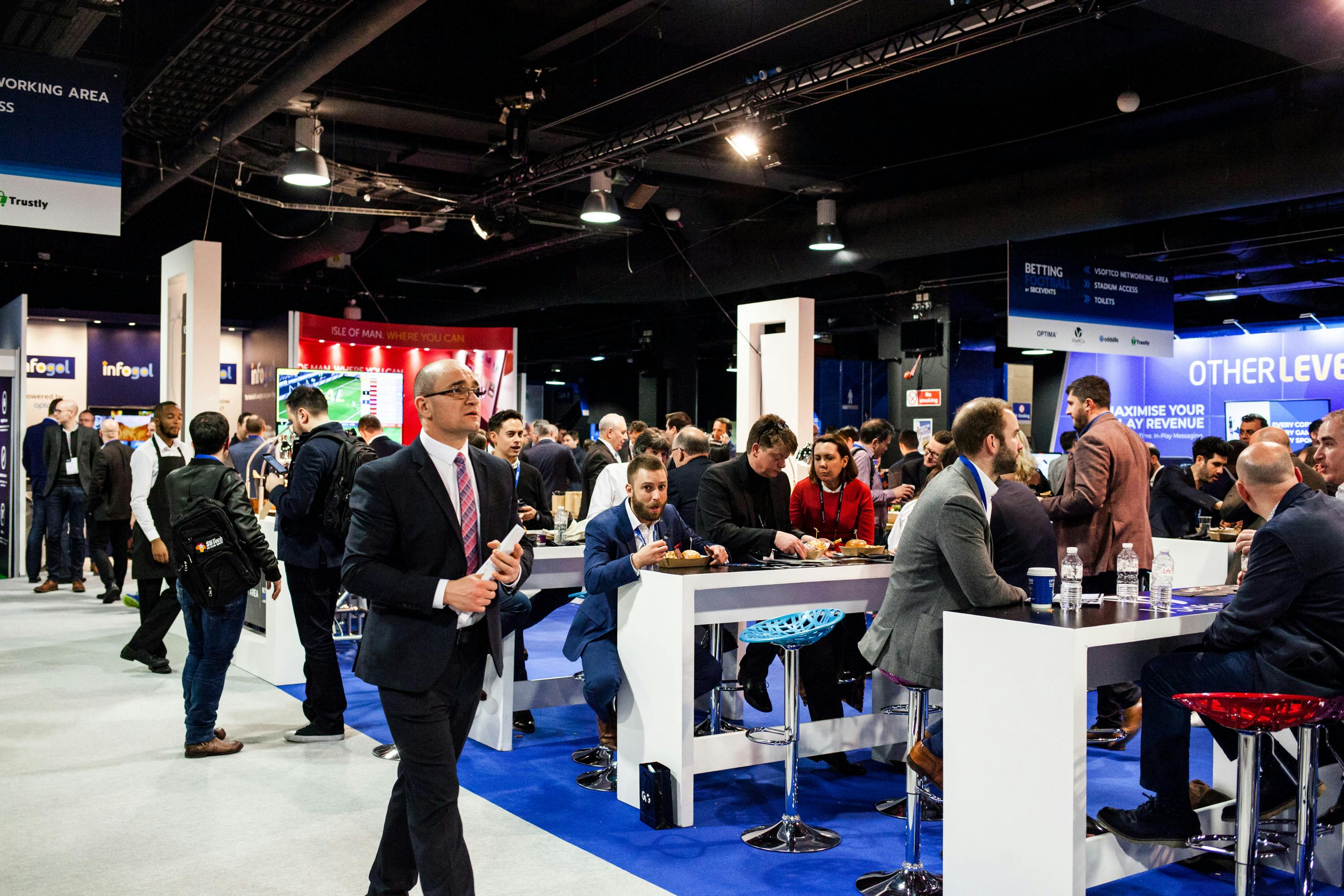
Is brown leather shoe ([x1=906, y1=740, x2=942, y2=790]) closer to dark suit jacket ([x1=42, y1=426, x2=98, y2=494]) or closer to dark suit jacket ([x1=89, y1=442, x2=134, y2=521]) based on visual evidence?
dark suit jacket ([x1=89, y1=442, x2=134, y2=521])

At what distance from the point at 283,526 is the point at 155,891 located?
6.04 feet

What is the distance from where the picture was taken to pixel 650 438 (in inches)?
244

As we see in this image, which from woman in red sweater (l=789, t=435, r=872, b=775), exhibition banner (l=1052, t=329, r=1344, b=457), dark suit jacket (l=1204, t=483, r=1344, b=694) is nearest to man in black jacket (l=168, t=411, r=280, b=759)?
woman in red sweater (l=789, t=435, r=872, b=775)

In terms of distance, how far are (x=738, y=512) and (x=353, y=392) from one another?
9153 mm

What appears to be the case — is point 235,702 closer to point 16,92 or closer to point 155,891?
point 155,891

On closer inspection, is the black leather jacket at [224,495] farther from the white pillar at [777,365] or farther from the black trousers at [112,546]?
the black trousers at [112,546]

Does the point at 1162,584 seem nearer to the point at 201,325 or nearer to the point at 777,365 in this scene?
the point at 777,365

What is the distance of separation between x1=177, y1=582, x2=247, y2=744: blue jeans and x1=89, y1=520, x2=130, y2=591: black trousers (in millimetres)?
5224

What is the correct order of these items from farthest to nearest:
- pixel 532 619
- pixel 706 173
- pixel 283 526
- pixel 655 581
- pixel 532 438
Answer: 1. pixel 706 173
2. pixel 532 438
3. pixel 532 619
4. pixel 283 526
5. pixel 655 581

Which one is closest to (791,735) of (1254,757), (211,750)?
(1254,757)

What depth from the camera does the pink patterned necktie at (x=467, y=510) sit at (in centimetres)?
275

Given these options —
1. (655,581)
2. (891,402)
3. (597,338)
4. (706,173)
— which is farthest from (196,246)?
(597,338)

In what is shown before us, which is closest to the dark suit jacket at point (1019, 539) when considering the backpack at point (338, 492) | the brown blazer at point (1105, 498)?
the brown blazer at point (1105, 498)

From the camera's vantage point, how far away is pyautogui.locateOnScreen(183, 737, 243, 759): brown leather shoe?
194 inches
